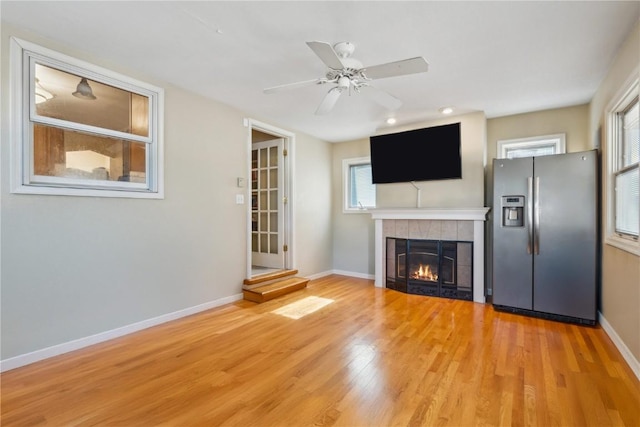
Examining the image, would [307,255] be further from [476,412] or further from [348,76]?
[476,412]

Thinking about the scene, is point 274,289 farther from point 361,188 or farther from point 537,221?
point 537,221

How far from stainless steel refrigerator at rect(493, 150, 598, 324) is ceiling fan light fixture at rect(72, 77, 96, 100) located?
13.9ft

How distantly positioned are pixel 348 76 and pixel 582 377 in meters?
2.78

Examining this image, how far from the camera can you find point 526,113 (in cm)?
413

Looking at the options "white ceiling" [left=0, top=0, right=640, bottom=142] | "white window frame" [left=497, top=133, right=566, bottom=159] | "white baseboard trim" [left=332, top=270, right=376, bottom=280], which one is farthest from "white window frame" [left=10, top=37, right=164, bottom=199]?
"white window frame" [left=497, top=133, right=566, bottom=159]

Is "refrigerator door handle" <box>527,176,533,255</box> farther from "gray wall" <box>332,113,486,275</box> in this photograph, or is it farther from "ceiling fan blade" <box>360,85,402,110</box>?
"ceiling fan blade" <box>360,85,402,110</box>

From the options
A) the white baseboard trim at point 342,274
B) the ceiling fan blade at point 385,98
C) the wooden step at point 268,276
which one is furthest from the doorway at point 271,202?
the ceiling fan blade at point 385,98

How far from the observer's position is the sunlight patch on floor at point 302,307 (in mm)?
3518

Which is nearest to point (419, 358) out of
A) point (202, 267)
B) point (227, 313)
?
point (227, 313)

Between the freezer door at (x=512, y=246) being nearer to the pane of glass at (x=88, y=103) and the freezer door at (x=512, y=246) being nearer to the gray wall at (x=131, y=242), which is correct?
the gray wall at (x=131, y=242)

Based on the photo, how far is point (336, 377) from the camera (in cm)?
215

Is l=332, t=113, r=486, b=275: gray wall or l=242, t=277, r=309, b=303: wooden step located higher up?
l=332, t=113, r=486, b=275: gray wall

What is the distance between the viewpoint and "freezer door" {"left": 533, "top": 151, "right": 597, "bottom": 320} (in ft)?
10.3

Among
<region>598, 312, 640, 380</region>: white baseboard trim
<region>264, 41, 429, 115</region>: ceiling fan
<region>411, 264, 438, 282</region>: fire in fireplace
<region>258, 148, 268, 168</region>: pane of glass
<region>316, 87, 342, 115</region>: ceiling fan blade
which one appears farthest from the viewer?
<region>258, 148, 268, 168</region>: pane of glass
